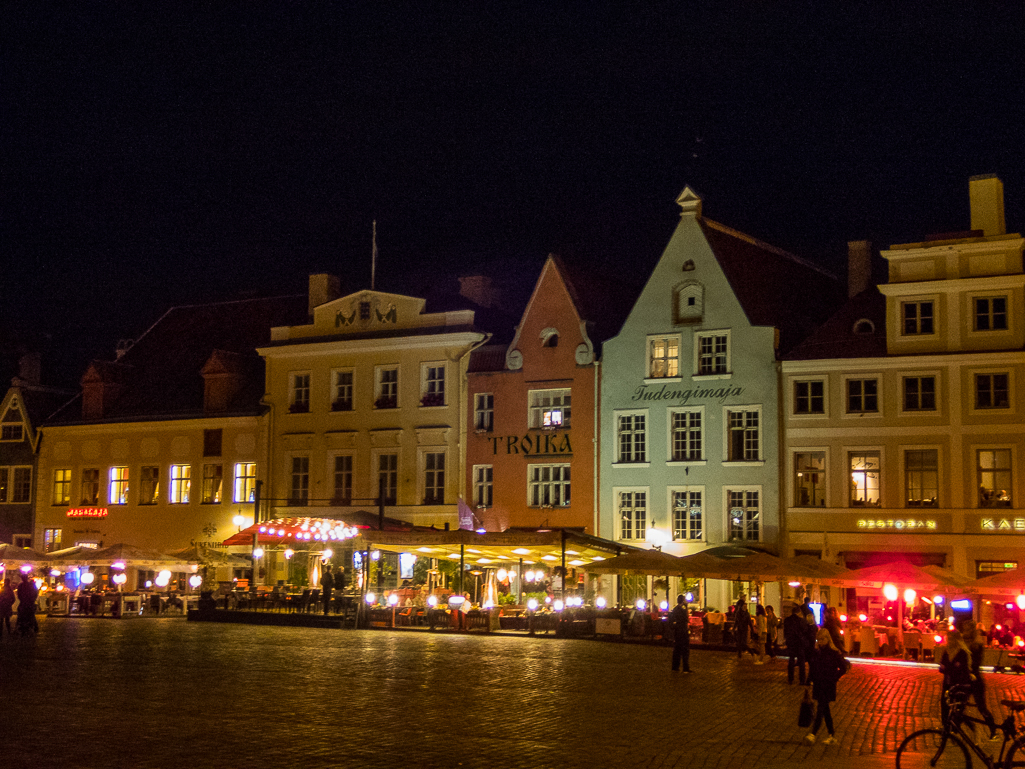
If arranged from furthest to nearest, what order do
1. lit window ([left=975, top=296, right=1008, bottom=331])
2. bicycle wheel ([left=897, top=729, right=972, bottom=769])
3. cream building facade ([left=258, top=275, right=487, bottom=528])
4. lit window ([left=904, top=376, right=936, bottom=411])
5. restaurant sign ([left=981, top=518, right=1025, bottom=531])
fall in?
1. cream building facade ([left=258, top=275, right=487, bottom=528])
2. lit window ([left=904, top=376, right=936, bottom=411])
3. lit window ([left=975, top=296, right=1008, bottom=331])
4. restaurant sign ([left=981, top=518, right=1025, bottom=531])
5. bicycle wheel ([left=897, top=729, right=972, bottom=769])

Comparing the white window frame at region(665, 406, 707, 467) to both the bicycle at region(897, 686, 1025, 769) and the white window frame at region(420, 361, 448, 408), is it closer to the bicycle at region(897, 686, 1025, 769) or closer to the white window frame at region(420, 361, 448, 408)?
the white window frame at region(420, 361, 448, 408)

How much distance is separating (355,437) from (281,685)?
3046 cm

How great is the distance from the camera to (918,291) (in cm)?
4162

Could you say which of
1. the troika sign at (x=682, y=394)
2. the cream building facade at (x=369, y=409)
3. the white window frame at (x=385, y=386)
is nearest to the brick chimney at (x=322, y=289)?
the cream building facade at (x=369, y=409)

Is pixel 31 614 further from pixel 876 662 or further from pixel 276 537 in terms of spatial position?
pixel 876 662

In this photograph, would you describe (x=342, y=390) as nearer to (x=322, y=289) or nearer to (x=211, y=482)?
(x=322, y=289)

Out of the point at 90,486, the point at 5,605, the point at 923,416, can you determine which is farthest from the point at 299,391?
the point at 923,416

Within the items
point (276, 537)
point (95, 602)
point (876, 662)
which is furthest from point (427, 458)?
point (876, 662)

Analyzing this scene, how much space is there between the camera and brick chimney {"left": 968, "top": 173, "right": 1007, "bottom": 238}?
4175 centimetres

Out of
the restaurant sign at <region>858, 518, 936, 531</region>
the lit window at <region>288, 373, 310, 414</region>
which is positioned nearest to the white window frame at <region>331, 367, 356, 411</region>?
the lit window at <region>288, 373, 310, 414</region>

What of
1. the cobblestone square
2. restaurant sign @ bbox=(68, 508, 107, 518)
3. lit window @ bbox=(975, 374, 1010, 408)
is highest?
lit window @ bbox=(975, 374, 1010, 408)

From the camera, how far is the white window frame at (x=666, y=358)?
45500mm

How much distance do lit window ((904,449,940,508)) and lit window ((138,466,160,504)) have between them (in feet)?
104

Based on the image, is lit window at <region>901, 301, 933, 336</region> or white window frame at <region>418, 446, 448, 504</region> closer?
lit window at <region>901, 301, 933, 336</region>
